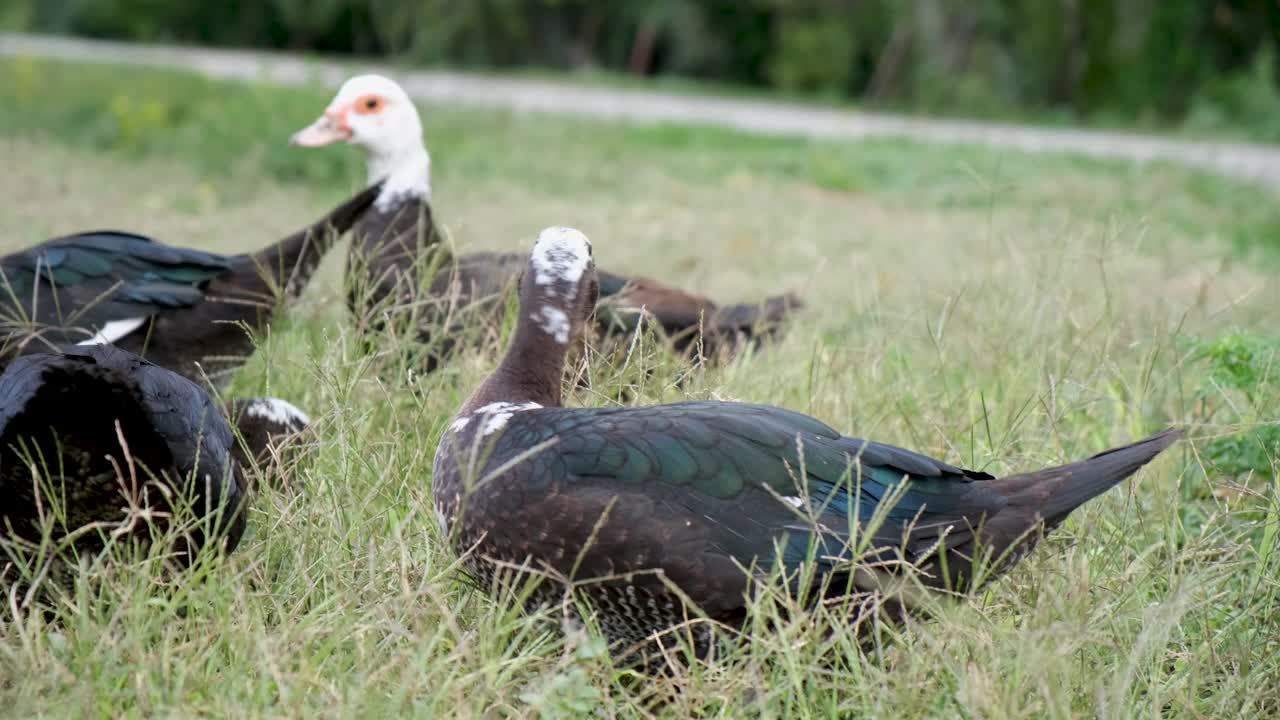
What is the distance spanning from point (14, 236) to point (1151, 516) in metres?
5.15

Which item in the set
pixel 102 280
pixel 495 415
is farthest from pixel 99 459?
pixel 102 280

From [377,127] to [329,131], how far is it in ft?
0.68

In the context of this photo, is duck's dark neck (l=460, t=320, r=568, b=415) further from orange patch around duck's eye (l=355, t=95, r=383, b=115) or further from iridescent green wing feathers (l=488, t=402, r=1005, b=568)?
orange patch around duck's eye (l=355, t=95, r=383, b=115)

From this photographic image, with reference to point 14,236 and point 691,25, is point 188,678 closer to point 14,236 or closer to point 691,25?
point 14,236

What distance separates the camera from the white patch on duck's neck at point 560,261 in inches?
120

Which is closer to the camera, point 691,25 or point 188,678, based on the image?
point 188,678

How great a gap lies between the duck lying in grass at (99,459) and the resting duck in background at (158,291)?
1.23 metres

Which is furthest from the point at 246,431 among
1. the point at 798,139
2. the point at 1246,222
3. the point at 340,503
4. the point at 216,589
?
the point at 798,139

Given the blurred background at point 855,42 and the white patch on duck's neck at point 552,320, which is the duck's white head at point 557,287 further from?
the blurred background at point 855,42

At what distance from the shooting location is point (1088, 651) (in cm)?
270

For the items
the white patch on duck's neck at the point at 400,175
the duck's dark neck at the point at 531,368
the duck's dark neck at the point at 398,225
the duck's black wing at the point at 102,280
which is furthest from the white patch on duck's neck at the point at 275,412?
the white patch on duck's neck at the point at 400,175

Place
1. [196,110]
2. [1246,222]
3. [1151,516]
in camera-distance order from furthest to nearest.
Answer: [196,110]
[1246,222]
[1151,516]

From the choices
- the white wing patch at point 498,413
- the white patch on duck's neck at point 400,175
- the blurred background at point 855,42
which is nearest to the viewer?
the white wing patch at point 498,413

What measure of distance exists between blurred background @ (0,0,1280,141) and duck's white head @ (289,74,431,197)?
10596mm
